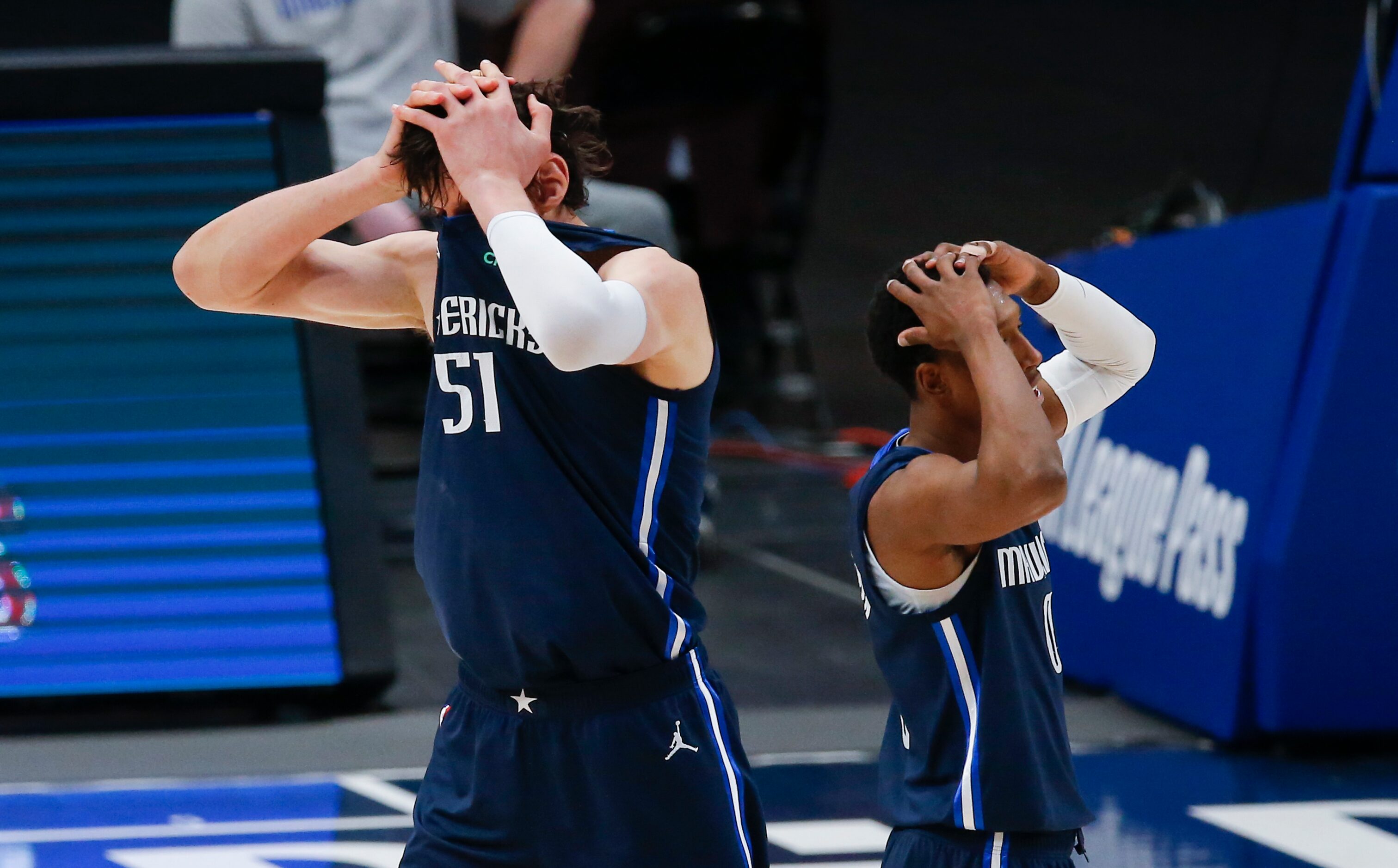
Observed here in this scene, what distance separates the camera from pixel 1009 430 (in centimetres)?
195

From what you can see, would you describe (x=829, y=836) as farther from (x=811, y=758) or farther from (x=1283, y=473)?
(x=1283, y=473)

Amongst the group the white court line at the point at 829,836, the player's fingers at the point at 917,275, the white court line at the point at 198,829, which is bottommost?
the white court line at the point at 829,836

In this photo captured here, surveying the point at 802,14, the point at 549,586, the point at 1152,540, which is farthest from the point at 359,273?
the point at 802,14

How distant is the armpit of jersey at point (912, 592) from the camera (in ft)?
6.72

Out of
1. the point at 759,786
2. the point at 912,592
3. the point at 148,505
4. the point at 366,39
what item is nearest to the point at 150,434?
the point at 148,505

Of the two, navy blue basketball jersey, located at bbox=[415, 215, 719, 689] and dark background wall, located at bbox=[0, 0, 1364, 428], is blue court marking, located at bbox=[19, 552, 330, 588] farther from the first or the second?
dark background wall, located at bbox=[0, 0, 1364, 428]

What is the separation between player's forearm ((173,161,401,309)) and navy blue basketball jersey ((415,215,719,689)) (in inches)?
4.9

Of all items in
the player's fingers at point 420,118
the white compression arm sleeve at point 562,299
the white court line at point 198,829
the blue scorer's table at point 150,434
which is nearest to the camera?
the white compression arm sleeve at point 562,299

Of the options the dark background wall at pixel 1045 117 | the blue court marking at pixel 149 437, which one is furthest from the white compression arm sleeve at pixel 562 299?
the dark background wall at pixel 1045 117

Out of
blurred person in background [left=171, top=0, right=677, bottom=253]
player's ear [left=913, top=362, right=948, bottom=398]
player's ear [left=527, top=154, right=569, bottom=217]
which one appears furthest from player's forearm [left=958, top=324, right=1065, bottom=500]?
blurred person in background [left=171, top=0, right=677, bottom=253]

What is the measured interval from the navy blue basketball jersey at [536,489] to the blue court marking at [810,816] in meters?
1.21

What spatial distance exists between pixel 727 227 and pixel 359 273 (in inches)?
273

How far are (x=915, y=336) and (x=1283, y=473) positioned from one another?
1845mm

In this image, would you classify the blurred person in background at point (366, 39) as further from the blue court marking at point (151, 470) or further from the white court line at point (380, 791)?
the white court line at point (380, 791)
